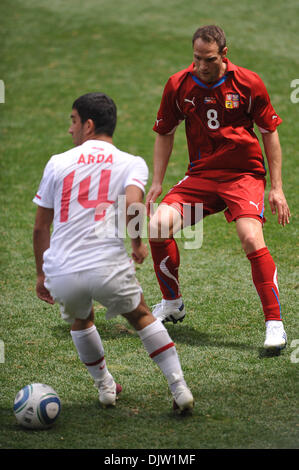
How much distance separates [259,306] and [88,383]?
2.00 meters

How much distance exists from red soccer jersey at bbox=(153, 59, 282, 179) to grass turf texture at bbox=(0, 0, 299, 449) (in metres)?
1.28

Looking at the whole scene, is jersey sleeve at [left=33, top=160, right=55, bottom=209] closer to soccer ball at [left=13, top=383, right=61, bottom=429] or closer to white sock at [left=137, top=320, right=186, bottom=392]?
white sock at [left=137, top=320, right=186, bottom=392]

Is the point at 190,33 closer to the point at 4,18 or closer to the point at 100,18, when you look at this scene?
the point at 100,18

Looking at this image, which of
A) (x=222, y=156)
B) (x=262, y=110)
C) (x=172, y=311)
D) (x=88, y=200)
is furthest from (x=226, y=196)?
(x=88, y=200)

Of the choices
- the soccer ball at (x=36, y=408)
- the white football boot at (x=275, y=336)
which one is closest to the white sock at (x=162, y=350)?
the soccer ball at (x=36, y=408)

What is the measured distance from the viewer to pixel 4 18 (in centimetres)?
1795

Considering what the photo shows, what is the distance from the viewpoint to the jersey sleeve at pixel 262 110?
4965mm

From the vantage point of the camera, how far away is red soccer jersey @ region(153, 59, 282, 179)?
4.99 m

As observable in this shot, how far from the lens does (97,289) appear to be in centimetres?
359

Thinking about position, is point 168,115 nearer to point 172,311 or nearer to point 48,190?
point 172,311

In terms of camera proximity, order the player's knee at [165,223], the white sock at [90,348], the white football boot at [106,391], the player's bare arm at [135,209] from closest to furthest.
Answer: the player's bare arm at [135,209] → the white sock at [90,348] → the white football boot at [106,391] → the player's knee at [165,223]

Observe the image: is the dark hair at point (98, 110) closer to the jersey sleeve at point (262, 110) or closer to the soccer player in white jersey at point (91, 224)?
the soccer player in white jersey at point (91, 224)

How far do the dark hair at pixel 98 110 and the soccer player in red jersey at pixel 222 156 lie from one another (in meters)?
1.27
